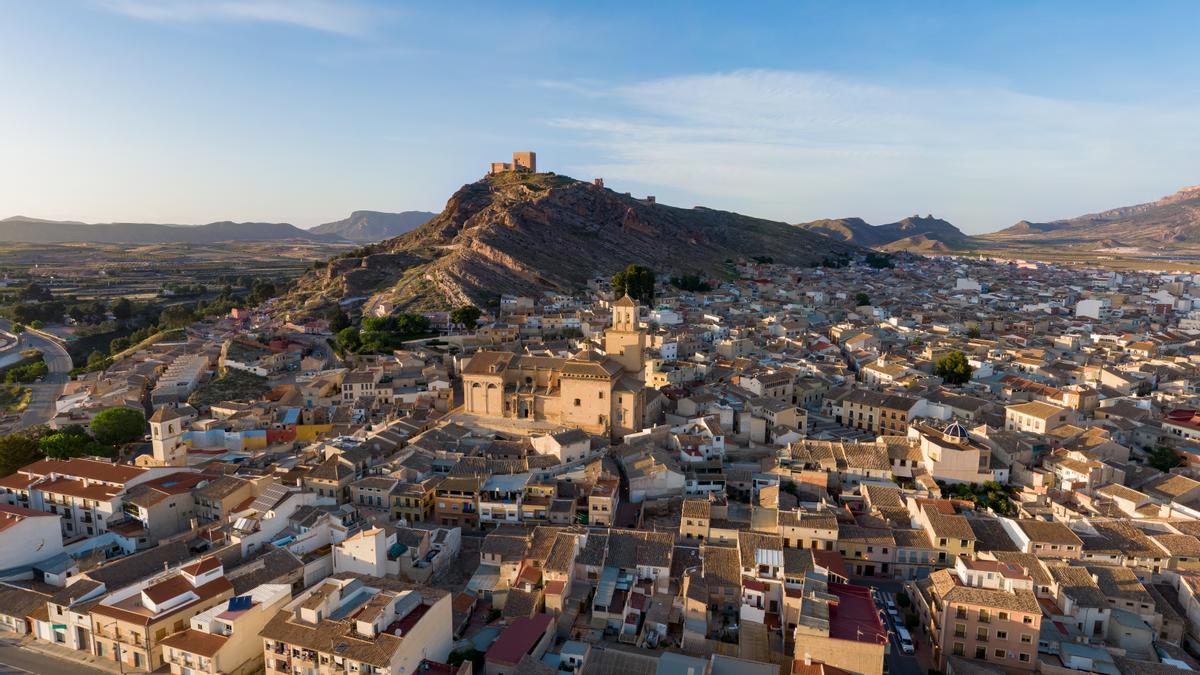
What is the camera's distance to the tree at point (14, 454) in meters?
33.3

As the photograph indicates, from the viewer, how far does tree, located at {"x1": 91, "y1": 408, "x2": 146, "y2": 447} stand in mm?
36938

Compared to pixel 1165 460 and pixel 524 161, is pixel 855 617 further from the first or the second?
pixel 524 161

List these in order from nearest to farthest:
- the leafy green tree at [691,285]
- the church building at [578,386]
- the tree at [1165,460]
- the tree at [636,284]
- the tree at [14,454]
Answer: the tree at [14,454] < the tree at [1165,460] < the church building at [578,386] < the tree at [636,284] < the leafy green tree at [691,285]

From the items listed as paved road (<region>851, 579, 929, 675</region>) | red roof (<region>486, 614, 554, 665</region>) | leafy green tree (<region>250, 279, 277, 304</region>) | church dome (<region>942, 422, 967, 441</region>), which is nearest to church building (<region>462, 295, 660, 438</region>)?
church dome (<region>942, 422, 967, 441</region>)

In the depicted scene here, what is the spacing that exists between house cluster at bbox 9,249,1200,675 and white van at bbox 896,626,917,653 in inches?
4.1

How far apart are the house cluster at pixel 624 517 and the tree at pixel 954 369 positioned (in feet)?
0.86

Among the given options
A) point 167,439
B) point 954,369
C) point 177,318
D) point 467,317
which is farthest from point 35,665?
point 177,318

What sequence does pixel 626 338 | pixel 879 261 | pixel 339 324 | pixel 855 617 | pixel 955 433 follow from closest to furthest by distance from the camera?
pixel 855 617 < pixel 955 433 < pixel 626 338 < pixel 339 324 < pixel 879 261

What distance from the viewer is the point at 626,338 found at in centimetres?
4234

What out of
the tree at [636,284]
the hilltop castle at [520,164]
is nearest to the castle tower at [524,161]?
the hilltop castle at [520,164]

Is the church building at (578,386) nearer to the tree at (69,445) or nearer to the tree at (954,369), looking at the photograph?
the tree at (69,445)

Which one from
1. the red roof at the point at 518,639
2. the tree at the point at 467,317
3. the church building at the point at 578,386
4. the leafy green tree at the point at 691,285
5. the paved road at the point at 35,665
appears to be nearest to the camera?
the red roof at the point at 518,639

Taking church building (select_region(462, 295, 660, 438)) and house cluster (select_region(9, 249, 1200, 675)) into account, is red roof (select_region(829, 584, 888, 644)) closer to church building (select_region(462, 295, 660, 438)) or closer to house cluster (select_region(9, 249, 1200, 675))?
house cluster (select_region(9, 249, 1200, 675))

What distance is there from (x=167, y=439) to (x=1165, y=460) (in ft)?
163
